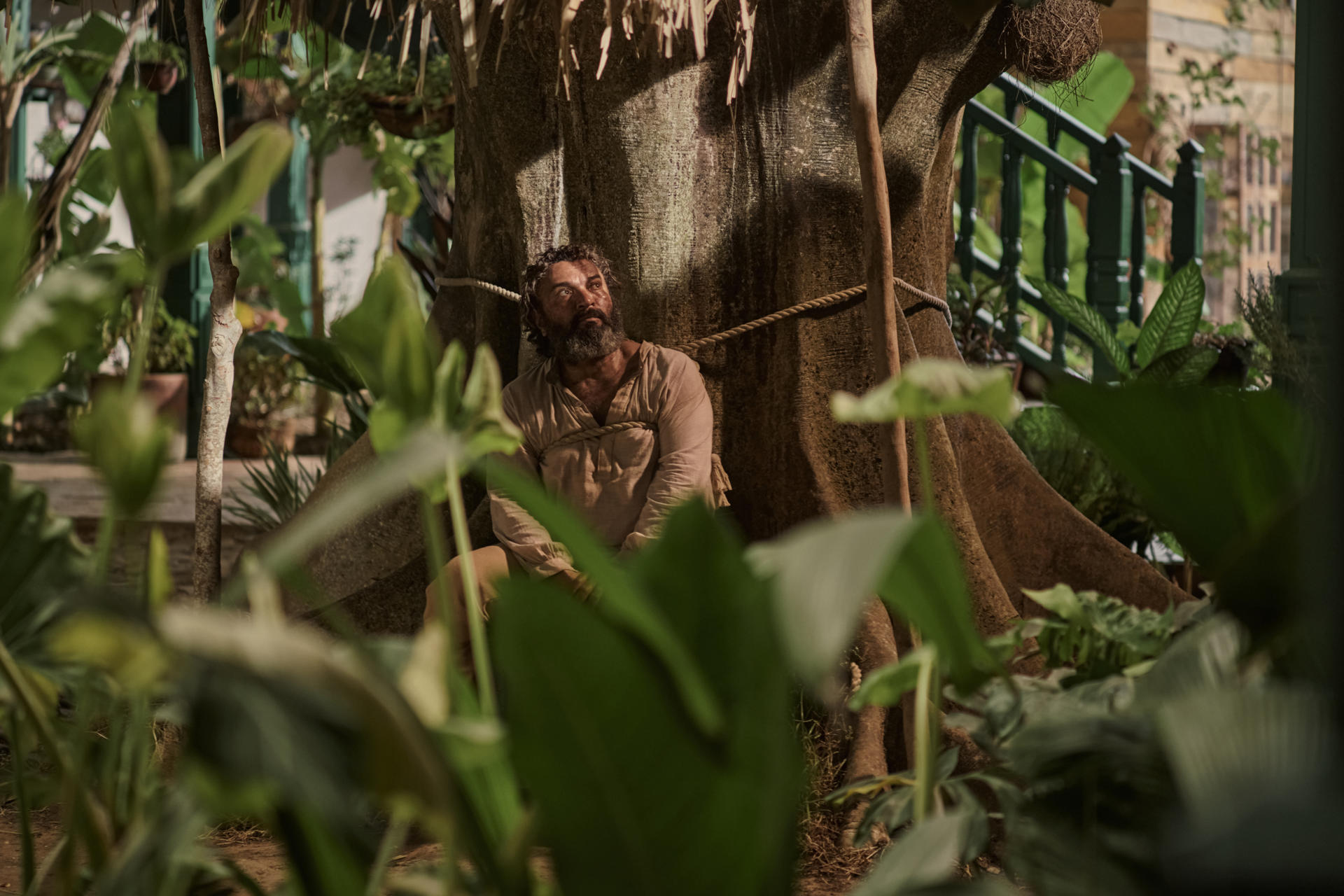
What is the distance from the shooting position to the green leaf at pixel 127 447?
0.62m

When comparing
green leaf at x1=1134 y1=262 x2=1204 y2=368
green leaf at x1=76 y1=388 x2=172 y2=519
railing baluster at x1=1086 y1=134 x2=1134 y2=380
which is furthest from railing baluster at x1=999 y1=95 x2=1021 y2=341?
green leaf at x1=76 y1=388 x2=172 y2=519

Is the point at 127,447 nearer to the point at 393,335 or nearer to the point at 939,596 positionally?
the point at 393,335

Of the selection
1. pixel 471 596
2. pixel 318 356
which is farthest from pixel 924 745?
pixel 318 356

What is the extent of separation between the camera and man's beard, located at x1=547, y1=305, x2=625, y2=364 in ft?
9.67

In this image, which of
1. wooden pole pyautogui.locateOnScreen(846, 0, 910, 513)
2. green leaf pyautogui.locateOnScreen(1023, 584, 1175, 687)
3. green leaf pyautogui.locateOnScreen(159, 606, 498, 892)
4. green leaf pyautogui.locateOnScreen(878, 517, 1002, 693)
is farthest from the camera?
wooden pole pyautogui.locateOnScreen(846, 0, 910, 513)

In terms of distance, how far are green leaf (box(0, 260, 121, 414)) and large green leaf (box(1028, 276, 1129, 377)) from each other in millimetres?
3910

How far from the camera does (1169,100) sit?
9242 mm

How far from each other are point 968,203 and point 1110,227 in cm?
69

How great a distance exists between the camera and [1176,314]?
412cm

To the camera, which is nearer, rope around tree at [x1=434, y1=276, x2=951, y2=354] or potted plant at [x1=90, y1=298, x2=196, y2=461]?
rope around tree at [x1=434, y1=276, x2=951, y2=354]

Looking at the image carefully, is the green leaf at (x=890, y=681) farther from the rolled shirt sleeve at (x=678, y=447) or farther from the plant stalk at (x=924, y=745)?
the rolled shirt sleeve at (x=678, y=447)

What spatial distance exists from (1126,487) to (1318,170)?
3.89 meters

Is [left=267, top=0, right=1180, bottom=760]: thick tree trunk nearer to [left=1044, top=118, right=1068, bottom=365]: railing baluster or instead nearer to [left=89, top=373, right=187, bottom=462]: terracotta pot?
[left=1044, top=118, right=1068, bottom=365]: railing baluster

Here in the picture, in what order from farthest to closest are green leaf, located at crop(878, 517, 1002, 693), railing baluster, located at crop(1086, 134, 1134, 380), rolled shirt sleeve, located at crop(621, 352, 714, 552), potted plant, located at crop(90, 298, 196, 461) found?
1. potted plant, located at crop(90, 298, 196, 461)
2. railing baluster, located at crop(1086, 134, 1134, 380)
3. rolled shirt sleeve, located at crop(621, 352, 714, 552)
4. green leaf, located at crop(878, 517, 1002, 693)
